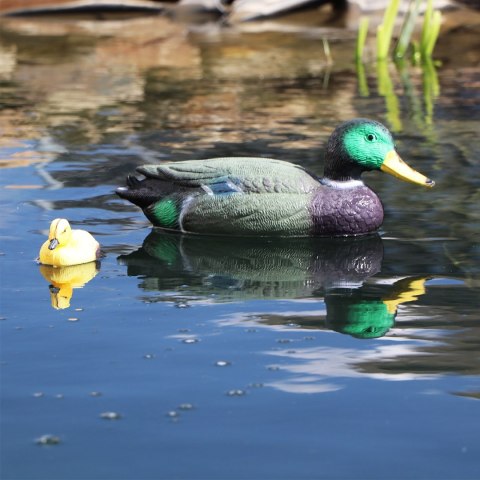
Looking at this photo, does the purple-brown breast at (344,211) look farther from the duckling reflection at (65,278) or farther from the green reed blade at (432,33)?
the green reed blade at (432,33)

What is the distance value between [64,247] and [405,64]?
32.9 ft

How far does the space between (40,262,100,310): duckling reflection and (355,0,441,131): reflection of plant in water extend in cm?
535

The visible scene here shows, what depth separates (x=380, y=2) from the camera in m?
21.8

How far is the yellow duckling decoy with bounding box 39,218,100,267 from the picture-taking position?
24.4 ft

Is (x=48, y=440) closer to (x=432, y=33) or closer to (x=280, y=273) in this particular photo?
(x=280, y=273)

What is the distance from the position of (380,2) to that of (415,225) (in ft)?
45.1

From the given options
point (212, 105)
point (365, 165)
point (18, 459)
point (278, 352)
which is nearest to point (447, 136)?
point (212, 105)

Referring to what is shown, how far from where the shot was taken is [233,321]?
647 cm

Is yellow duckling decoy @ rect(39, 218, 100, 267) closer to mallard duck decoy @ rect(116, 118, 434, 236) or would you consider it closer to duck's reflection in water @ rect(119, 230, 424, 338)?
duck's reflection in water @ rect(119, 230, 424, 338)

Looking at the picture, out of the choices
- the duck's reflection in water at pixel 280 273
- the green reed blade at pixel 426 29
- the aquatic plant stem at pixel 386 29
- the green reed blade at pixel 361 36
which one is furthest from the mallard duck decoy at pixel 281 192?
the green reed blade at pixel 426 29

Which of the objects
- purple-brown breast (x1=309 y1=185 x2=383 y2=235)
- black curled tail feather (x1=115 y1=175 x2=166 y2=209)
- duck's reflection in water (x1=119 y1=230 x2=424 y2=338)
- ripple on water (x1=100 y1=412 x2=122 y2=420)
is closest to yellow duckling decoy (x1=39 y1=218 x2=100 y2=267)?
duck's reflection in water (x1=119 y1=230 x2=424 y2=338)

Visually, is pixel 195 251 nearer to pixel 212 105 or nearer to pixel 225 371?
pixel 225 371

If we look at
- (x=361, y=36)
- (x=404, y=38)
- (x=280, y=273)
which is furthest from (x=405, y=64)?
(x=280, y=273)

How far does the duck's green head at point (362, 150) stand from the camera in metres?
8.14
